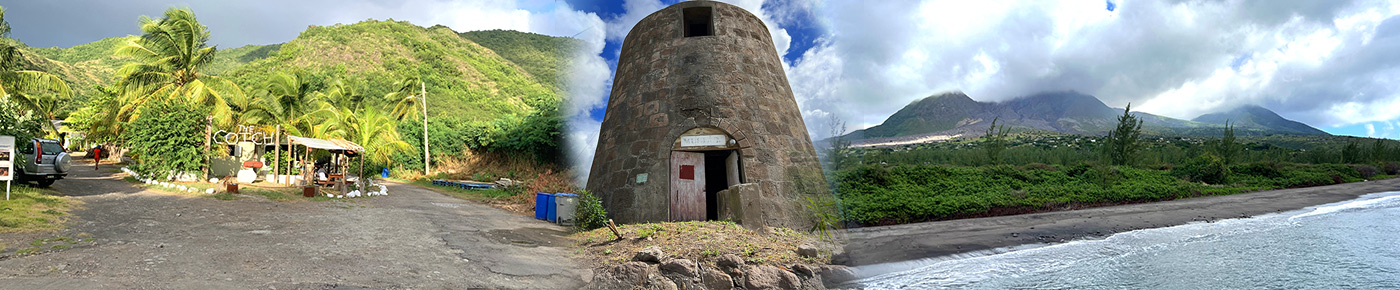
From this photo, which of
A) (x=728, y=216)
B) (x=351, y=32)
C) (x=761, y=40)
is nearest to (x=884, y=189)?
(x=761, y=40)

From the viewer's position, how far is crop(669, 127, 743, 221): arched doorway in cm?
991

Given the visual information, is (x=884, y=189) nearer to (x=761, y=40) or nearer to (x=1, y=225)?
(x=761, y=40)

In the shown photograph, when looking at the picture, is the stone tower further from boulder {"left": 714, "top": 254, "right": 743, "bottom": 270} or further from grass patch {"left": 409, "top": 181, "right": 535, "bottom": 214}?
grass patch {"left": 409, "top": 181, "right": 535, "bottom": 214}

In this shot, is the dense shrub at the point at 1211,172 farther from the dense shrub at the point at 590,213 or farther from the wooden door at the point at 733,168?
the dense shrub at the point at 590,213

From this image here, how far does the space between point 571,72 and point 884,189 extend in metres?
7.36

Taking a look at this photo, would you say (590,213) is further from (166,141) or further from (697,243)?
(166,141)

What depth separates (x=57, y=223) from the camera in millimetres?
8578

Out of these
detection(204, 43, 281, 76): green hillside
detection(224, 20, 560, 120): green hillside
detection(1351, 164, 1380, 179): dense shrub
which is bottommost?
detection(1351, 164, 1380, 179): dense shrub

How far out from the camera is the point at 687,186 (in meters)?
10.2

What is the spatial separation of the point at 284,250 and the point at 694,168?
18.8ft

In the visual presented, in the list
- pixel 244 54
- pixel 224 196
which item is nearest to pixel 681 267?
pixel 224 196

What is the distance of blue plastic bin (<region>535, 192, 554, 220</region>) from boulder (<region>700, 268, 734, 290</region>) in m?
7.16

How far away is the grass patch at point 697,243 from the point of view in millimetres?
6773

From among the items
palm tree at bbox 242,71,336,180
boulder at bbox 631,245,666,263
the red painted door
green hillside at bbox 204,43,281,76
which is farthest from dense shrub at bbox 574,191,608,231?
green hillside at bbox 204,43,281,76
